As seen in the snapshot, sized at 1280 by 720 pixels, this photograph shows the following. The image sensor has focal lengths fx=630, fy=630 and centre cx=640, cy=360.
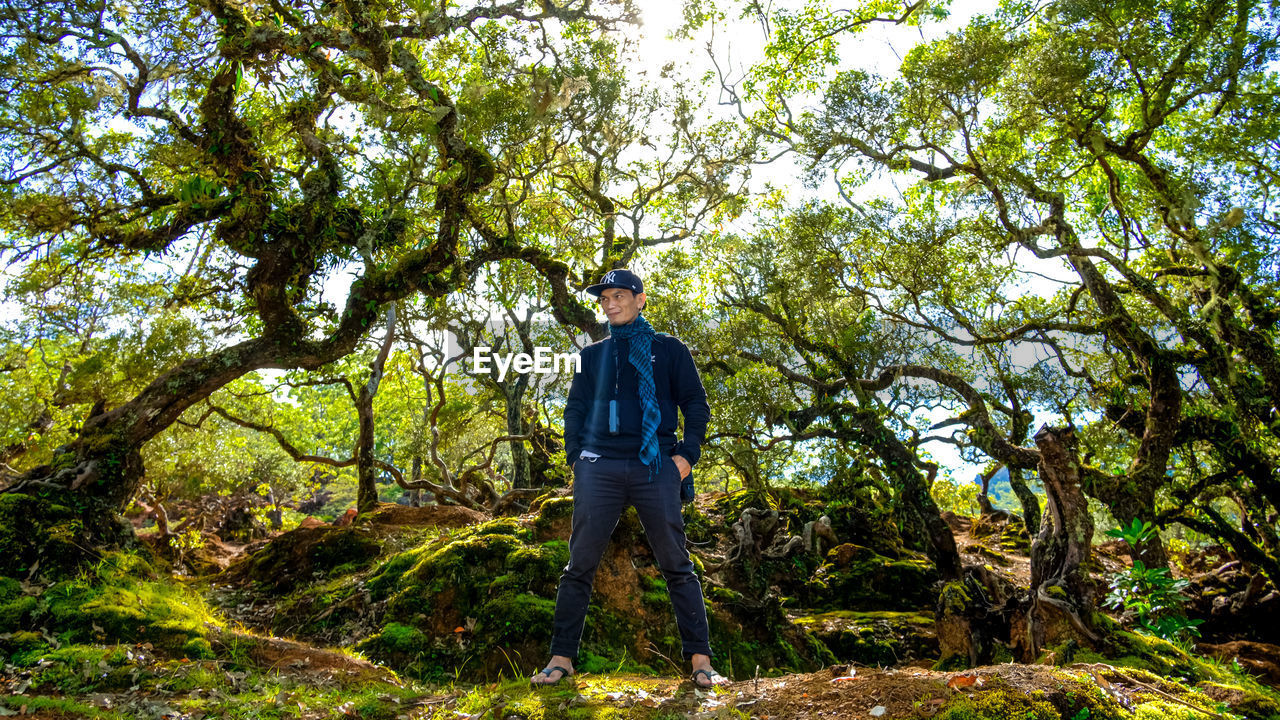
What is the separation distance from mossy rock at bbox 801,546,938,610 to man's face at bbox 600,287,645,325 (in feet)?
27.1

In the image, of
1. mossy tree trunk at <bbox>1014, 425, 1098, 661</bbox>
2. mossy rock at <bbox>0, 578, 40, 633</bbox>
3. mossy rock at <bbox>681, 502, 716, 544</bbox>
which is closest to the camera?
mossy rock at <bbox>0, 578, 40, 633</bbox>

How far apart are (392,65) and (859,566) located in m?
11.2

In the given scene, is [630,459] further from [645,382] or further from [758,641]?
[758,641]

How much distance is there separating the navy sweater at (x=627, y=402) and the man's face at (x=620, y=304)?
0.15 meters

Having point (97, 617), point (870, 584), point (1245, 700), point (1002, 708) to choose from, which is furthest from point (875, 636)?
point (97, 617)

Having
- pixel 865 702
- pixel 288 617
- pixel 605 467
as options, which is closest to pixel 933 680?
pixel 865 702

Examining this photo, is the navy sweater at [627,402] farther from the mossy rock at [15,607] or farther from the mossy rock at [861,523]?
the mossy rock at [861,523]

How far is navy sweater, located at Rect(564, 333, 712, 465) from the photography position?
3756 millimetres

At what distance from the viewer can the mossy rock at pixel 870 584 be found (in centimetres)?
1073

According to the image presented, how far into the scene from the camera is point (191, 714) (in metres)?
2.95

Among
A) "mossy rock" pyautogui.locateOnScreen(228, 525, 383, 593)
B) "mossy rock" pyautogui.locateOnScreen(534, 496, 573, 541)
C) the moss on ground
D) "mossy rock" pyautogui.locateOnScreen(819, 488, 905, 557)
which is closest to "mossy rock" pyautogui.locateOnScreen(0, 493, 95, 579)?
the moss on ground

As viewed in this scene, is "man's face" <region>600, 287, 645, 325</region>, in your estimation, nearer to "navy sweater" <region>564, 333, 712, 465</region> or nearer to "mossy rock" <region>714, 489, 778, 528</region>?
"navy sweater" <region>564, 333, 712, 465</region>

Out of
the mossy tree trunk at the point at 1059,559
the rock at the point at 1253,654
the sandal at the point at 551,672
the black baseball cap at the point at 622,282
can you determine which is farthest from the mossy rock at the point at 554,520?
the rock at the point at 1253,654

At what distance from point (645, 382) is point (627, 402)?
0.17 meters
